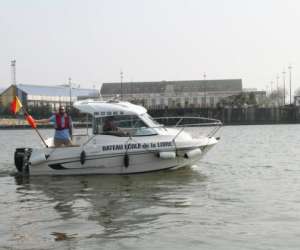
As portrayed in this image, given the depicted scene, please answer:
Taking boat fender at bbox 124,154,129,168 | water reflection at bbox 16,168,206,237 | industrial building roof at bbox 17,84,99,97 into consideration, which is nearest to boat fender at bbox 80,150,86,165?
water reflection at bbox 16,168,206,237

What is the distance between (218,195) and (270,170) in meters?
7.49

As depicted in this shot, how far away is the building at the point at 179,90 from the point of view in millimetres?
185125

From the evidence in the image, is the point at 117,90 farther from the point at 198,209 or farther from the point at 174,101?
the point at 198,209

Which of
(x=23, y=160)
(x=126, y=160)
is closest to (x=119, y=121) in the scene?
(x=126, y=160)

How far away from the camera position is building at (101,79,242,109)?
607 feet

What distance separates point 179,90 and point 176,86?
95.3 inches

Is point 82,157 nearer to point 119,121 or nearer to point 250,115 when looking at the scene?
point 119,121

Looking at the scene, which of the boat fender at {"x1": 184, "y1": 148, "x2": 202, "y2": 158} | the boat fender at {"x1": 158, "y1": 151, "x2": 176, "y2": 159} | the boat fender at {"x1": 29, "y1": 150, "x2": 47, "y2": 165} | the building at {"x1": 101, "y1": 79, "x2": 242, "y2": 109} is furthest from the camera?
the building at {"x1": 101, "y1": 79, "x2": 242, "y2": 109}

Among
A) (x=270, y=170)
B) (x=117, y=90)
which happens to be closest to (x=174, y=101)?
(x=117, y=90)

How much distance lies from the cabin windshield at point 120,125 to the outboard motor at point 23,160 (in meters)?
2.56

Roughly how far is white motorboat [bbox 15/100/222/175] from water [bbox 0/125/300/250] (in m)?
0.48

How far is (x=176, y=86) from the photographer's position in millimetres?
192500

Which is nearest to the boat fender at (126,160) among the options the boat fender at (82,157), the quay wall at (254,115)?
the boat fender at (82,157)

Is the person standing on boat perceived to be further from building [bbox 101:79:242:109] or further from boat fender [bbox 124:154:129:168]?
building [bbox 101:79:242:109]
